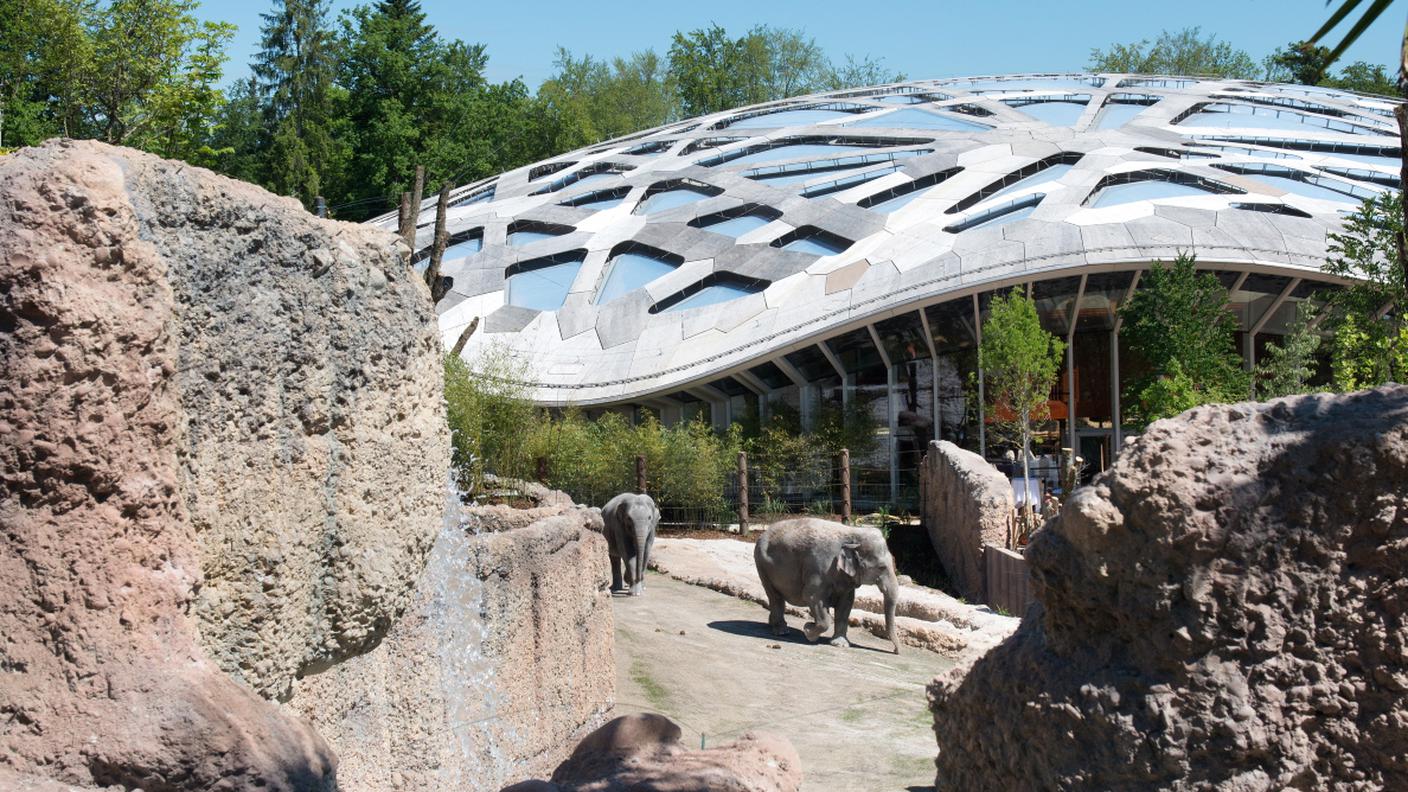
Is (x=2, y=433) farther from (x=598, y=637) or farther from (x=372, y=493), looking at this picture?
(x=598, y=637)

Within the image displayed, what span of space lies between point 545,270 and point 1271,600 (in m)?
30.3

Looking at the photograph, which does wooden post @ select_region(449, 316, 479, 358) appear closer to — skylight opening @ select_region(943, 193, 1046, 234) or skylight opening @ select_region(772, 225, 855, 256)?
skylight opening @ select_region(772, 225, 855, 256)

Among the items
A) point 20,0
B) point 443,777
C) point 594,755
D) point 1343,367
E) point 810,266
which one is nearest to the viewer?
point 594,755

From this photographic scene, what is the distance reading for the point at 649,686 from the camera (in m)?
10.5

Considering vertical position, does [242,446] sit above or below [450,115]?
below

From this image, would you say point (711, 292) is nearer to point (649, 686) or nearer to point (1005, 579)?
point (1005, 579)

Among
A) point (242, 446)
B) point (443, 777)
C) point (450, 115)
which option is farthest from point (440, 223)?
point (450, 115)

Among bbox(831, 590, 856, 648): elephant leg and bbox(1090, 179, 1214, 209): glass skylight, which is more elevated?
bbox(1090, 179, 1214, 209): glass skylight

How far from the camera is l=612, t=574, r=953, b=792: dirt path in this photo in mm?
8664

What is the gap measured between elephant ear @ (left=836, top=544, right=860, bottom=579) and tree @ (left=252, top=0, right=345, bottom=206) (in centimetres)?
4104

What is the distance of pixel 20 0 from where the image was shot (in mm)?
23094

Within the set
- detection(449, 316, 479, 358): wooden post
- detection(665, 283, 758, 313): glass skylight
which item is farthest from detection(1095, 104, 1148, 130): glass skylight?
detection(449, 316, 479, 358): wooden post

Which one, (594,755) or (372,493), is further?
(594,755)

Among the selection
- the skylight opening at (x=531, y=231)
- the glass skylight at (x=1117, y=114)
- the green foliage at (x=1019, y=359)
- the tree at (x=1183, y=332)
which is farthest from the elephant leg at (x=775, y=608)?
the glass skylight at (x=1117, y=114)
